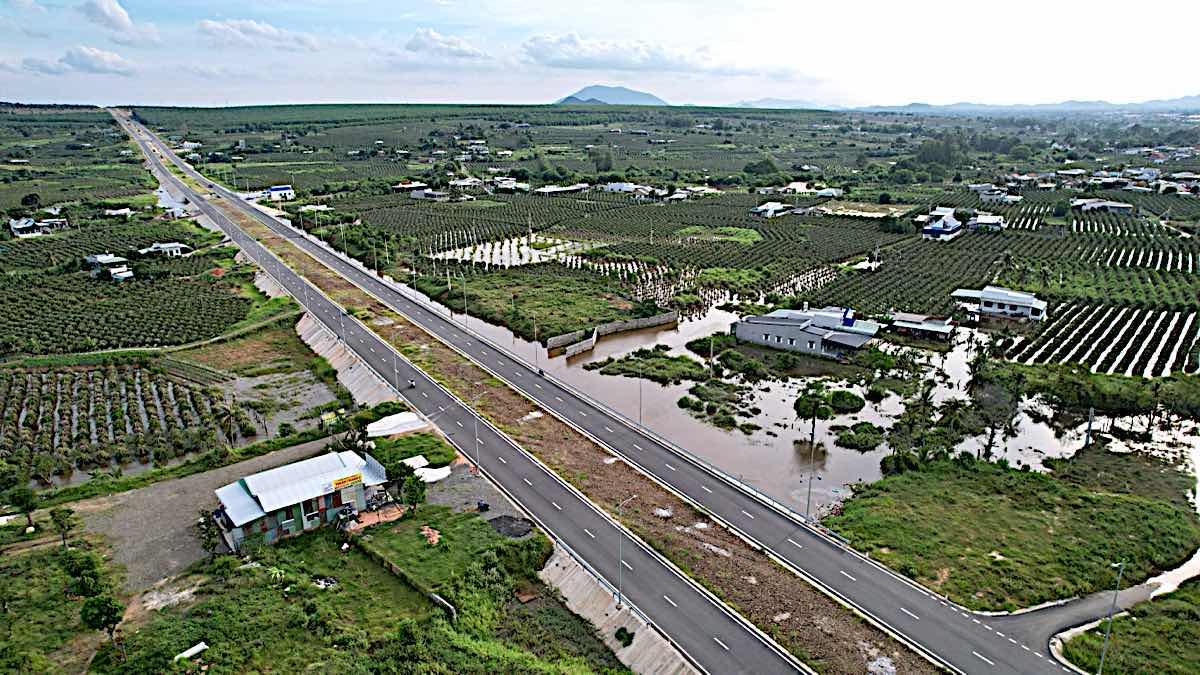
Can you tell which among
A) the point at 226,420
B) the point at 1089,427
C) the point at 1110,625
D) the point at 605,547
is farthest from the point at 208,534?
the point at 1089,427

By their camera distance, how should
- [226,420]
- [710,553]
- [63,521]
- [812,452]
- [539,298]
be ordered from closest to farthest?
1. [710,553]
2. [63,521]
3. [812,452]
4. [226,420]
5. [539,298]

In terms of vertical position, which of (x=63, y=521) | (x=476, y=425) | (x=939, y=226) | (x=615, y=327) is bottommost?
(x=476, y=425)

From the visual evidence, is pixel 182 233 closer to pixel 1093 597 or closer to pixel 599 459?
pixel 599 459

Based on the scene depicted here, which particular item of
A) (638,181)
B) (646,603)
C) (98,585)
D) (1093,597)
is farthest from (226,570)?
(638,181)

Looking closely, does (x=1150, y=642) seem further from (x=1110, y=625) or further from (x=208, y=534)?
(x=208, y=534)

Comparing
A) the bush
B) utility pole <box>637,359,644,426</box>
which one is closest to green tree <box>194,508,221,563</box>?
utility pole <box>637,359,644,426</box>

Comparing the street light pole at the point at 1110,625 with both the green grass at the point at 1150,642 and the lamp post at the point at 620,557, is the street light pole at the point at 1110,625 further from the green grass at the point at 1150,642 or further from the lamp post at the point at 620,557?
the lamp post at the point at 620,557

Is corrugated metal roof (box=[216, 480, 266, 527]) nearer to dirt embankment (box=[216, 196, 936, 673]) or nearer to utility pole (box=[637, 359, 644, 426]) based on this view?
dirt embankment (box=[216, 196, 936, 673])
